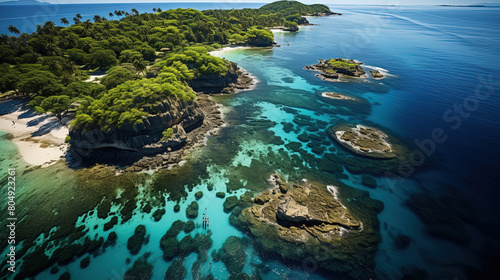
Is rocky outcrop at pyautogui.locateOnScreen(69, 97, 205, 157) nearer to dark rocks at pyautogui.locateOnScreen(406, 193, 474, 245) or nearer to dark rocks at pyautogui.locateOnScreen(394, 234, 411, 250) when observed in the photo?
dark rocks at pyautogui.locateOnScreen(394, 234, 411, 250)

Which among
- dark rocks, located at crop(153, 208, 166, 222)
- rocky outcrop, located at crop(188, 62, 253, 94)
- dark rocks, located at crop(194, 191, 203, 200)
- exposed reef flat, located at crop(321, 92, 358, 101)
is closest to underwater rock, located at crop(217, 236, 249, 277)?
dark rocks, located at crop(194, 191, 203, 200)

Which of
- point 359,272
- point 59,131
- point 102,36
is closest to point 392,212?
point 359,272

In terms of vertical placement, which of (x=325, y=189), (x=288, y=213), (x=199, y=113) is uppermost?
(x=199, y=113)

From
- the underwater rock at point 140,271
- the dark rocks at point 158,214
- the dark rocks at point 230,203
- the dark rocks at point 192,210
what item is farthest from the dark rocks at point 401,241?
the dark rocks at point 158,214

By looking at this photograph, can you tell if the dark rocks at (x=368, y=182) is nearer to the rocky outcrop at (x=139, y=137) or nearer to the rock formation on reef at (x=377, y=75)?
the rocky outcrop at (x=139, y=137)

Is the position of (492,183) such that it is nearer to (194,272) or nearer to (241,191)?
(241,191)

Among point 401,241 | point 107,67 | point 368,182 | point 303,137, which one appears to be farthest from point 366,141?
point 107,67

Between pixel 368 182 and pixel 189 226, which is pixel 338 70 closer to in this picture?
pixel 368 182
